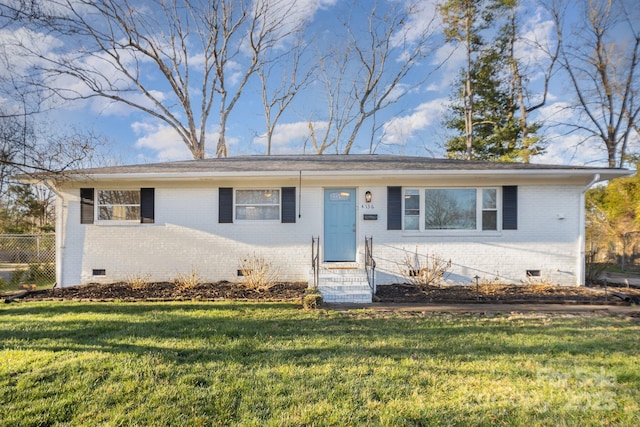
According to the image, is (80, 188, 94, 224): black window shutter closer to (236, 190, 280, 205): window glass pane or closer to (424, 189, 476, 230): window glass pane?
(236, 190, 280, 205): window glass pane

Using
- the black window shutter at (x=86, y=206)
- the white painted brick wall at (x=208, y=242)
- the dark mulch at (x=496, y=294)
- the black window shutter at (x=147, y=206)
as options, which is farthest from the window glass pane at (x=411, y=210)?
the black window shutter at (x=86, y=206)

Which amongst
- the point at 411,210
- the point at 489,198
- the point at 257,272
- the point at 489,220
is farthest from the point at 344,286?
the point at 489,198

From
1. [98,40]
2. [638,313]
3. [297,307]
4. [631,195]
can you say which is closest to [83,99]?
[98,40]

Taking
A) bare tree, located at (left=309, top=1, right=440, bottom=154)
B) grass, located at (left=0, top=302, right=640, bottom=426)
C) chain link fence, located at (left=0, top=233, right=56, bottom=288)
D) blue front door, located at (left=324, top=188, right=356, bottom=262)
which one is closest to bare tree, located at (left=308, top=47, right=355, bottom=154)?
bare tree, located at (left=309, top=1, right=440, bottom=154)

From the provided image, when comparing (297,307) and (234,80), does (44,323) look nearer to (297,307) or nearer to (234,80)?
(297,307)

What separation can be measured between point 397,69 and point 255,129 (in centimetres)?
1011

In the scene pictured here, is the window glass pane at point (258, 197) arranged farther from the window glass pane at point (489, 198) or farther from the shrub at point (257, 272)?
the window glass pane at point (489, 198)

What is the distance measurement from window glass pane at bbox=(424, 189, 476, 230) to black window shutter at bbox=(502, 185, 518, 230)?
70 cm

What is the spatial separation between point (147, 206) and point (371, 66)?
16198 millimetres

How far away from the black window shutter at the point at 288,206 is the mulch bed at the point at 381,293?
1669 mm

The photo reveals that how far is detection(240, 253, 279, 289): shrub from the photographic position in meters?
6.90

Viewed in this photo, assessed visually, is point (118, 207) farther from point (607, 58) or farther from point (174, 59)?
point (607, 58)

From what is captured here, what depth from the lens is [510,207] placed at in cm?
734

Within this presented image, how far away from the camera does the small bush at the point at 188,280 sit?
22.8 ft
